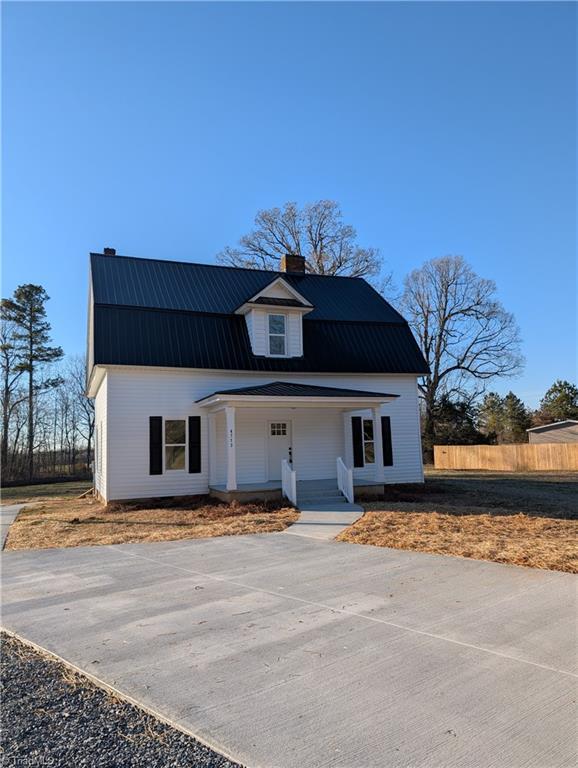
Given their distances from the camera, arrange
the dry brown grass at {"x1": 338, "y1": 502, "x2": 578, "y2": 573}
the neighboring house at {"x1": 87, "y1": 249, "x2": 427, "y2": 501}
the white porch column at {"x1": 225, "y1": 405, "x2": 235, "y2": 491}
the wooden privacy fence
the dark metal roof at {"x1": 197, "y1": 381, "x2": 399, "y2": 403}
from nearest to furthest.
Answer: the dry brown grass at {"x1": 338, "y1": 502, "x2": 578, "y2": 573}, the white porch column at {"x1": 225, "y1": 405, "x2": 235, "y2": 491}, the dark metal roof at {"x1": 197, "y1": 381, "x2": 399, "y2": 403}, the neighboring house at {"x1": 87, "y1": 249, "x2": 427, "y2": 501}, the wooden privacy fence

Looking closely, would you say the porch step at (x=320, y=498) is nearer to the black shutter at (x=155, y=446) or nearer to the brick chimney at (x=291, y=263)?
the black shutter at (x=155, y=446)

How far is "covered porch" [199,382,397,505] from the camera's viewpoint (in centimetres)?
1423

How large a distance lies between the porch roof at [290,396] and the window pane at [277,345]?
1.28 metres

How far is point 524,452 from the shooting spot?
100 feet

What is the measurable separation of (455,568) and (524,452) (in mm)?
26697

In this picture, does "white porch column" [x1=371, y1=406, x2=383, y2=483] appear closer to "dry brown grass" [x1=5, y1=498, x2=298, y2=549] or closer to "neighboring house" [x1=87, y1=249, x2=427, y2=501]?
"neighboring house" [x1=87, y1=249, x2=427, y2=501]

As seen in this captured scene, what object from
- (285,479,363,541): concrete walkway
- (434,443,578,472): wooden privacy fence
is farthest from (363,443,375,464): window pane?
(434,443,578,472): wooden privacy fence

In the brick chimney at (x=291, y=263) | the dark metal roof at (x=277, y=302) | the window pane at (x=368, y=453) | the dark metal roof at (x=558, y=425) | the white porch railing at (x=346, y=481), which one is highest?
the brick chimney at (x=291, y=263)

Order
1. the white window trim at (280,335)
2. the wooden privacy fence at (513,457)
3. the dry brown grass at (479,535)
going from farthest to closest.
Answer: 1. the wooden privacy fence at (513,457)
2. the white window trim at (280,335)
3. the dry brown grass at (479,535)

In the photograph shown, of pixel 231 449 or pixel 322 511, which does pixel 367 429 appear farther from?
pixel 322 511

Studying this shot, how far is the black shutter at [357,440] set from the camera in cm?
1761

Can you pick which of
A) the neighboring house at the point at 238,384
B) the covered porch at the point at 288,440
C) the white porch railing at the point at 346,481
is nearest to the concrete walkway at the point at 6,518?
the neighboring house at the point at 238,384

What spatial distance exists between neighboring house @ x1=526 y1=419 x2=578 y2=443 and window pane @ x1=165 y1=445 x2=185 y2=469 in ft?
116

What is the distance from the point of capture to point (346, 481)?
46.9ft
